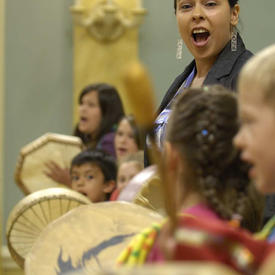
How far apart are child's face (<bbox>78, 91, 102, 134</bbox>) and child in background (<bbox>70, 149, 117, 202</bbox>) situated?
482 millimetres

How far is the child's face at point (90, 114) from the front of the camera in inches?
186

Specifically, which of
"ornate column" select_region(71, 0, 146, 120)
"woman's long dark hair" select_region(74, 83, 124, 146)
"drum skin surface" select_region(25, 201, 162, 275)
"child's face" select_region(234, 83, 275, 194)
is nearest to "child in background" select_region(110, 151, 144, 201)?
"woman's long dark hair" select_region(74, 83, 124, 146)

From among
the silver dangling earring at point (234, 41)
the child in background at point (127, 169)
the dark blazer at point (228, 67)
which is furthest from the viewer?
the child in background at point (127, 169)

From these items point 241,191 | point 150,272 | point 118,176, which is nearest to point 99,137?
point 118,176

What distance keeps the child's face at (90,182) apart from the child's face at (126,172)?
28 cm

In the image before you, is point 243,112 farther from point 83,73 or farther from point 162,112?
point 83,73

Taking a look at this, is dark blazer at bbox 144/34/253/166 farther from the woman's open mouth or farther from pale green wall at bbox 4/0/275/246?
pale green wall at bbox 4/0/275/246

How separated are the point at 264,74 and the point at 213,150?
0.90ft

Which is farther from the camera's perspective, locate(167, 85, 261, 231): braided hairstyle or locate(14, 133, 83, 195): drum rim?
locate(14, 133, 83, 195): drum rim

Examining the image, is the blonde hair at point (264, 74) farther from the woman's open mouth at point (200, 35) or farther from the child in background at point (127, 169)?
the child in background at point (127, 169)

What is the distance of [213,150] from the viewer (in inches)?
65.0

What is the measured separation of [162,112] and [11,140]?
11.5ft

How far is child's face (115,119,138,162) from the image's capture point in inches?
169

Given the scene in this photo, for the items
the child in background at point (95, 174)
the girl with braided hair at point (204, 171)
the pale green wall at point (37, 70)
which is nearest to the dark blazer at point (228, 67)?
the girl with braided hair at point (204, 171)
